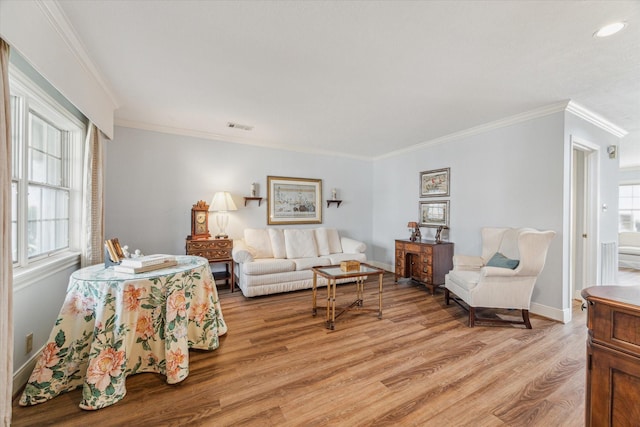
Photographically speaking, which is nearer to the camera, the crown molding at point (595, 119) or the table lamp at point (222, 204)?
the crown molding at point (595, 119)

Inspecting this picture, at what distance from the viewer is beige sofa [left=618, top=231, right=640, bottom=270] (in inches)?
225

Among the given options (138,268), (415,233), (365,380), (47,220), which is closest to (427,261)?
(415,233)

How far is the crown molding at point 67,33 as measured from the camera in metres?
1.59

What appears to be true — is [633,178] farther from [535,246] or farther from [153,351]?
[153,351]

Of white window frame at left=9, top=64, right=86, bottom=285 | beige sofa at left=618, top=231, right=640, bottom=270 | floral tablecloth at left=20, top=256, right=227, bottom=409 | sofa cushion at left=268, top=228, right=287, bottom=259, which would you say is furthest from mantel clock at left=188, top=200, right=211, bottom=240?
beige sofa at left=618, top=231, right=640, bottom=270

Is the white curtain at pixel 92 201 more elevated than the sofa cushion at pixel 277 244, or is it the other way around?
the white curtain at pixel 92 201

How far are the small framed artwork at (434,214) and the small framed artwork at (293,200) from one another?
1940 millimetres

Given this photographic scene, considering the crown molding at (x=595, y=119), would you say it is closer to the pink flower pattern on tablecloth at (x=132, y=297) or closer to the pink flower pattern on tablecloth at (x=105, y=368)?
the pink flower pattern on tablecloth at (x=132, y=297)

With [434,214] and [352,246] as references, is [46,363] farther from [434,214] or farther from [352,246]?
[434,214]

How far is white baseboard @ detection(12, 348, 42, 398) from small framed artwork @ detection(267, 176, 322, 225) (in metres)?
3.25

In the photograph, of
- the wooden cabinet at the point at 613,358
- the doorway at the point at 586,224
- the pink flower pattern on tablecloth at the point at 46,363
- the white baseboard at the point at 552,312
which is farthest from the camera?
the doorway at the point at 586,224

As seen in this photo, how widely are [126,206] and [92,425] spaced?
2.99 meters

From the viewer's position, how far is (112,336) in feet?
5.69

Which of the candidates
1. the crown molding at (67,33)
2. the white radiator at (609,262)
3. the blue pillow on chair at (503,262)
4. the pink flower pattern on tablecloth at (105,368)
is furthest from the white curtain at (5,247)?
the white radiator at (609,262)
